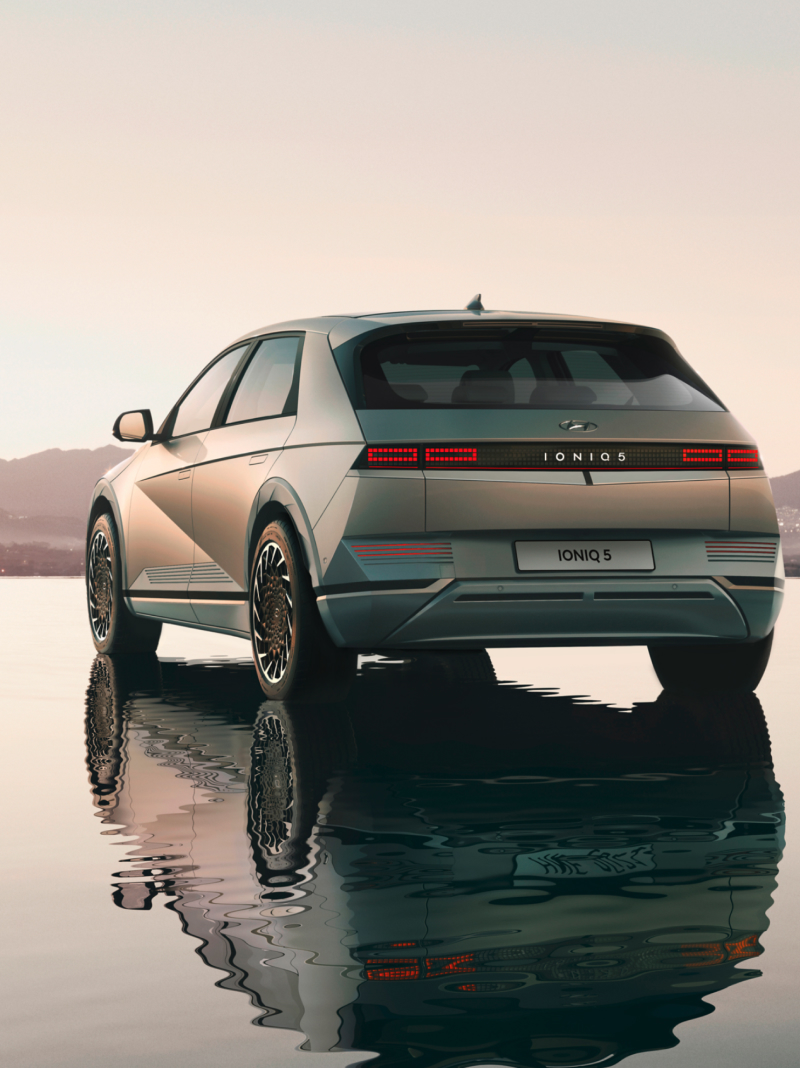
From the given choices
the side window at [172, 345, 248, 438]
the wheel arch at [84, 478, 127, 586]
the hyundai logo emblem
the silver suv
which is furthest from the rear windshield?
the wheel arch at [84, 478, 127, 586]

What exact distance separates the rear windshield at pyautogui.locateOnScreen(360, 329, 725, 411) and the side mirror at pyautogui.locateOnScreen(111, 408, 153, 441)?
113 inches

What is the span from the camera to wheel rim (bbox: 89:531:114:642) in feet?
33.9

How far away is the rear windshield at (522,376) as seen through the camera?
6.69m

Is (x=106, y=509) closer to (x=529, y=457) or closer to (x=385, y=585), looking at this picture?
(x=385, y=585)

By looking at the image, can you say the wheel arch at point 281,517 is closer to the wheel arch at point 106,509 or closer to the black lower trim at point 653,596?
the black lower trim at point 653,596

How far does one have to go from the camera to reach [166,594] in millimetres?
9031

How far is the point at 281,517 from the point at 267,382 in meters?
1.02

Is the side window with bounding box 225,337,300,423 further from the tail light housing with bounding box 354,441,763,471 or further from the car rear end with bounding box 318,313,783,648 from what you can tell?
the tail light housing with bounding box 354,441,763,471

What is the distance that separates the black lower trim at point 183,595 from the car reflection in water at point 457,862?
1.91ft

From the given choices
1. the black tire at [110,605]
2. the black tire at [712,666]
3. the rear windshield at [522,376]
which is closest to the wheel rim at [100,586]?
the black tire at [110,605]

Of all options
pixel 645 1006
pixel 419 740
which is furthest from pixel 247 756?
pixel 645 1006

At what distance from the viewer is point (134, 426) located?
9.48 m

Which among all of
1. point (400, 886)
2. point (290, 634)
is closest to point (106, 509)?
point (290, 634)

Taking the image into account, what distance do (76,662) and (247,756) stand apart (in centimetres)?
475
